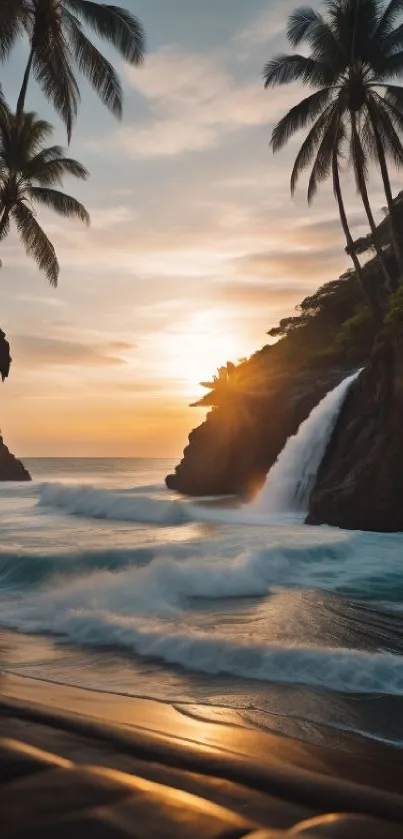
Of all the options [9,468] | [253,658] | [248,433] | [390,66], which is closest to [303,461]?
[248,433]

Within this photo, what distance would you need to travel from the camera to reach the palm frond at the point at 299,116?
22188mm

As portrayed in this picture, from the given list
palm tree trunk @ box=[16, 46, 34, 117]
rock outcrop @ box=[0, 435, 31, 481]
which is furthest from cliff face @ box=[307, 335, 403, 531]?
rock outcrop @ box=[0, 435, 31, 481]

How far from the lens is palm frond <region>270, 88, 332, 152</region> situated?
72.8 feet

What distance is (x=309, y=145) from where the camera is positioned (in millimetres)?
22781

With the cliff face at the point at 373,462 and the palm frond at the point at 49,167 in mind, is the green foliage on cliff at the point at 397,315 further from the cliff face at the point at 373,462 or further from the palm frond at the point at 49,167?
the palm frond at the point at 49,167

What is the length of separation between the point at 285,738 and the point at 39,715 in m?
1.68

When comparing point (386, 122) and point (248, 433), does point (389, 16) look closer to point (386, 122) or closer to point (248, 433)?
point (386, 122)

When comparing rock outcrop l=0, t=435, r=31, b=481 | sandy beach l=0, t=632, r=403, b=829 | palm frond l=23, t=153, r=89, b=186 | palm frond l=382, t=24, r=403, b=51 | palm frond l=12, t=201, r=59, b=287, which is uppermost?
palm frond l=382, t=24, r=403, b=51

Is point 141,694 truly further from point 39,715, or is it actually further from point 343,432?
point 343,432

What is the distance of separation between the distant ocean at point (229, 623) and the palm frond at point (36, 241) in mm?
8599

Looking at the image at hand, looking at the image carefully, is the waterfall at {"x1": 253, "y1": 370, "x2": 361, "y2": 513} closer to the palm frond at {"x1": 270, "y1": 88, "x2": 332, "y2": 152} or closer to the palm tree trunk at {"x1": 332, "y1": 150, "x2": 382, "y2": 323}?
the palm tree trunk at {"x1": 332, "y1": 150, "x2": 382, "y2": 323}

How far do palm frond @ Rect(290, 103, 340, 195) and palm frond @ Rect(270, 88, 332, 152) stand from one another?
340 mm

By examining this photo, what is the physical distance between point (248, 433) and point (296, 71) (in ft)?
53.1

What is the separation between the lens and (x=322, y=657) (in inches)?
231
